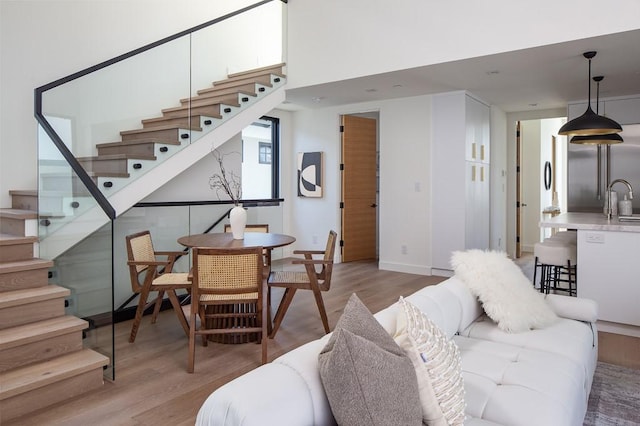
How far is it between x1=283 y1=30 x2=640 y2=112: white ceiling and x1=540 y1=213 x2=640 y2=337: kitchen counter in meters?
1.66

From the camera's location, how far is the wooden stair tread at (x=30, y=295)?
9.19 ft

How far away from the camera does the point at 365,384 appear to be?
116 cm

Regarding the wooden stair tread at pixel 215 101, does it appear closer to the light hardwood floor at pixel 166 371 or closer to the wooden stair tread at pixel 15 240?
the wooden stair tread at pixel 15 240

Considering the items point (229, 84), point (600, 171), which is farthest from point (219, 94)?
point (600, 171)

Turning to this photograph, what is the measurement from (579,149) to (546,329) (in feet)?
16.5

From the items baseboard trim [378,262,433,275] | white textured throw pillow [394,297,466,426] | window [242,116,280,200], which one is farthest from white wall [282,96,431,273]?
white textured throw pillow [394,297,466,426]

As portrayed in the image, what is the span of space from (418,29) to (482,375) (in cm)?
384

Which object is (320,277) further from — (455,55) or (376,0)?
Result: (376,0)

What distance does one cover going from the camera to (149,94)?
4.53 metres

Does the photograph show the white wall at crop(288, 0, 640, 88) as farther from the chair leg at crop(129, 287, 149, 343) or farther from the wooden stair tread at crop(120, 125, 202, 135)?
the chair leg at crop(129, 287, 149, 343)

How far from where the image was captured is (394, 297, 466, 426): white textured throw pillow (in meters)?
1.40

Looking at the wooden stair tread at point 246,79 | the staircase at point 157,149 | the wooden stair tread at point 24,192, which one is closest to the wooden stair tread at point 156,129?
the staircase at point 157,149

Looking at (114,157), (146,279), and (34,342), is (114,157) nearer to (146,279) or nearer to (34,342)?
(146,279)

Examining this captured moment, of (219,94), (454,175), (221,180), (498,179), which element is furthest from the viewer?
(498,179)
